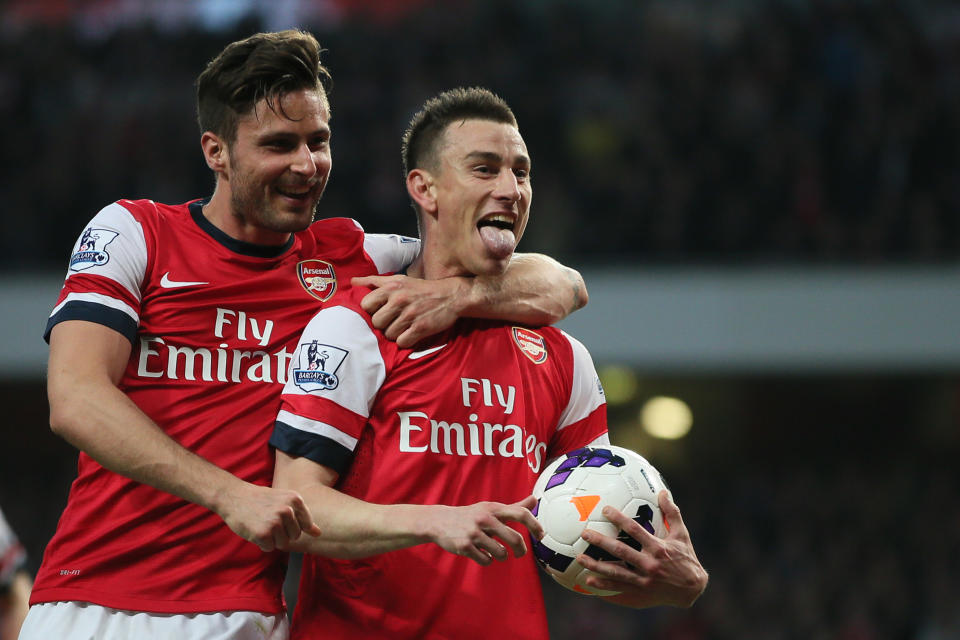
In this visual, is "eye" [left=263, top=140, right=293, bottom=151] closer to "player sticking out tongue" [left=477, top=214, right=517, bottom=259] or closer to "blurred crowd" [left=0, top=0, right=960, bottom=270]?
"player sticking out tongue" [left=477, top=214, right=517, bottom=259]

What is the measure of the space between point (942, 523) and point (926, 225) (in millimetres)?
3259

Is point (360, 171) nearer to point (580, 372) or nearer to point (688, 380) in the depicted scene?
point (688, 380)

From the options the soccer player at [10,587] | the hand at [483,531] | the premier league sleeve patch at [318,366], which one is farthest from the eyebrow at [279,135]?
the soccer player at [10,587]

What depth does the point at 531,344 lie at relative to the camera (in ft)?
11.6

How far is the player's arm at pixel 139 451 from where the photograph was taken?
9.00 feet

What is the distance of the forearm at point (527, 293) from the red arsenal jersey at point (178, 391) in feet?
1.76

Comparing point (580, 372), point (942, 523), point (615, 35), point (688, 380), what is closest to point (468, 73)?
point (615, 35)

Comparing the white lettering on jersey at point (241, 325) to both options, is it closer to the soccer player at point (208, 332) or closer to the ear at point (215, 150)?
the soccer player at point (208, 332)

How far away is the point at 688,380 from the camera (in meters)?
13.5

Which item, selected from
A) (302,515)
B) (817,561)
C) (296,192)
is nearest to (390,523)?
(302,515)

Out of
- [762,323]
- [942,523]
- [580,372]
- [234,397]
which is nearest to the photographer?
[234,397]

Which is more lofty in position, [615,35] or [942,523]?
[615,35]

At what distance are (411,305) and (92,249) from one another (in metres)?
0.95

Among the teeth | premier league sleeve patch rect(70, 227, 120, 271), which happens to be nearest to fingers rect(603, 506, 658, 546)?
the teeth
